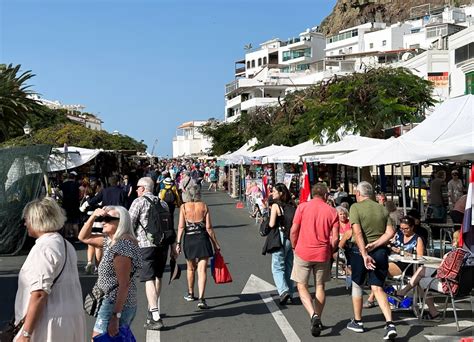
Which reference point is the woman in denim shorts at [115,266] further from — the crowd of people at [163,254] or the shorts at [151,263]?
the shorts at [151,263]

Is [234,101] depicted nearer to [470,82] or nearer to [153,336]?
[470,82]

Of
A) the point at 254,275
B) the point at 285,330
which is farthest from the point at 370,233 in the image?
the point at 254,275

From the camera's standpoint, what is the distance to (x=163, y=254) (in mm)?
7684

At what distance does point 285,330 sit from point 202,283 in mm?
1539

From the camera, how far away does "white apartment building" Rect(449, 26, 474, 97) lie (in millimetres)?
25734

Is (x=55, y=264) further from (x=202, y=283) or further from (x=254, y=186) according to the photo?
(x=254, y=186)

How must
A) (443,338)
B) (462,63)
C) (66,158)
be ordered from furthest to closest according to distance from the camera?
(462,63) → (66,158) → (443,338)

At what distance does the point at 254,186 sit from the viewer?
73.5 ft

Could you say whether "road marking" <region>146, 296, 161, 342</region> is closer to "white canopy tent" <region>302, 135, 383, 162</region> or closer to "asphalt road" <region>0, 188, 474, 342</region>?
"asphalt road" <region>0, 188, 474, 342</region>

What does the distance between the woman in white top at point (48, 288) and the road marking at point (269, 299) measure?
3450mm

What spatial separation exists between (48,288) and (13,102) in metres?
14.4

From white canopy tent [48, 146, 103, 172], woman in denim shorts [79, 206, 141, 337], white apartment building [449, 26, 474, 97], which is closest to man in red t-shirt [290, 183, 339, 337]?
woman in denim shorts [79, 206, 141, 337]

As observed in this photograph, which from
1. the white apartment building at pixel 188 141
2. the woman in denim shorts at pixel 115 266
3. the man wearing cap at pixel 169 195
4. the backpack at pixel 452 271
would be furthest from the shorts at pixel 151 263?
the white apartment building at pixel 188 141

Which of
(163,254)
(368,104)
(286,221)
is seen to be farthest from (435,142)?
(368,104)
